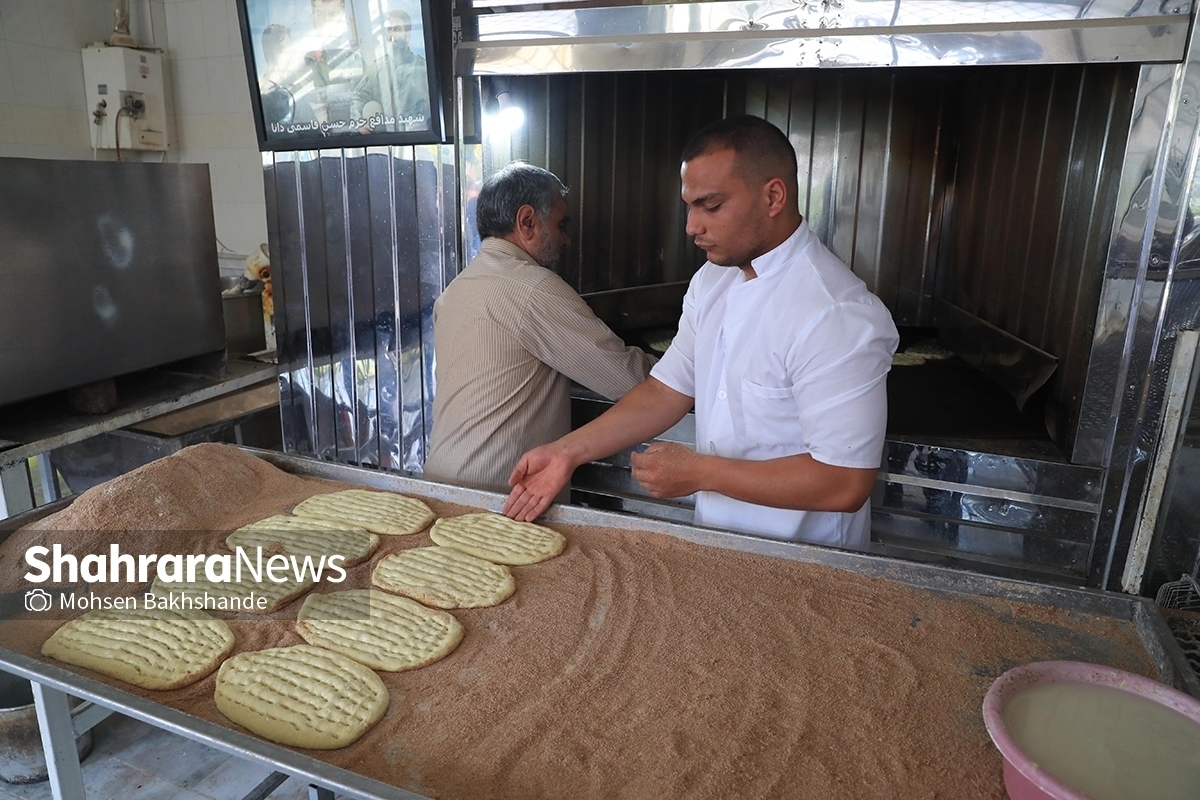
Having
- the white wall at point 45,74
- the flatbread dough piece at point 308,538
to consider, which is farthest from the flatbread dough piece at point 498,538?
the white wall at point 45,74

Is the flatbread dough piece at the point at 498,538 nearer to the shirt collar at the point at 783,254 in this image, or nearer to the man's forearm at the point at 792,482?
the man's forearm at the point at 792,482

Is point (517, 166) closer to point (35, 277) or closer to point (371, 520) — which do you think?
point (371, 520)

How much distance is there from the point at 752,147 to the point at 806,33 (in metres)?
0.61

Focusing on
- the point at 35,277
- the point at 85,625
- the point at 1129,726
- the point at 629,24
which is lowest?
the point at 85,625

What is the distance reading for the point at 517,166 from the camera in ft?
7.32

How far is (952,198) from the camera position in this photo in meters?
3.31

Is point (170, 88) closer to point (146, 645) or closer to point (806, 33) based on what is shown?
point (806, 33)

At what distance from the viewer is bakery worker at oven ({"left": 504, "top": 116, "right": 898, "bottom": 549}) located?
4.80ft

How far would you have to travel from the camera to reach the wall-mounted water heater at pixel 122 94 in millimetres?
4059

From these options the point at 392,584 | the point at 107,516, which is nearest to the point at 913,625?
the point at 392,584

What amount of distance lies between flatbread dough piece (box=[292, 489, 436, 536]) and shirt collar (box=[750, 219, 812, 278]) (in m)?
0.83

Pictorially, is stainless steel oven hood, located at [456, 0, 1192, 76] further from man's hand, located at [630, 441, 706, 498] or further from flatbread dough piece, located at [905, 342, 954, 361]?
flatbread dough piece, located at [905, 342, 954, 361]

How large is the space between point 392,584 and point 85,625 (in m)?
0.45

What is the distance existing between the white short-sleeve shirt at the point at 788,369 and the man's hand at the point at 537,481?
1.11ft
